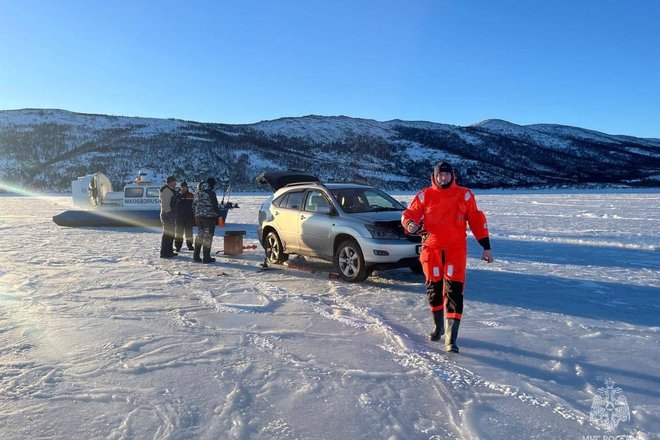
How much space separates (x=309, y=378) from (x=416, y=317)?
7.47ft

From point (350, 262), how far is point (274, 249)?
2339 millimetres

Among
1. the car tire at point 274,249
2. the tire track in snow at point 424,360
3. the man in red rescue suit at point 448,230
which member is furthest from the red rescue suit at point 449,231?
the car tire at point 274,249

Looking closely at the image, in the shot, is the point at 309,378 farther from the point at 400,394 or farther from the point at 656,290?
the point at 656,290

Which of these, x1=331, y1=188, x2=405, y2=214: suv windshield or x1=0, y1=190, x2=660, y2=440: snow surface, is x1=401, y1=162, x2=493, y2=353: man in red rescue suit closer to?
x1=0, y1=190, x2=660, y2=440: snow surface

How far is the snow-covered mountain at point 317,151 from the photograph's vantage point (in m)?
88.9

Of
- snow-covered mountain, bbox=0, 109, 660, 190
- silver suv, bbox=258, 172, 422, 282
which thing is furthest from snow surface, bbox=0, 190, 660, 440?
snow-covered mountain, bbox=0, 109, 660, 190

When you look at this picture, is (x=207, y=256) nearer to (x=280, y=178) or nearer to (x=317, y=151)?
(x=280, y=178)

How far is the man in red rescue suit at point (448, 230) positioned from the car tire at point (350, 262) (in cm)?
304

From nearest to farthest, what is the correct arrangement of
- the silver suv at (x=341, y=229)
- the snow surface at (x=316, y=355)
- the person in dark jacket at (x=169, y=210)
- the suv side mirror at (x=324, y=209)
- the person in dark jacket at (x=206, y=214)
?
the snow surface at (x=316, y=355)
the silver suv at (x=341, y=229)
the suv side mirror at (x=324, y=209)
the person in dark jacket at (x=206, y=214)
the person in dark jacket at (x=169, y=210)

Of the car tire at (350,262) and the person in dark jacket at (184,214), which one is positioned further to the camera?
the person in dark jacket at (184,214)

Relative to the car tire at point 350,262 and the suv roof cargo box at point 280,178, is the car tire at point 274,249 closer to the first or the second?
the car tire at point 350,262

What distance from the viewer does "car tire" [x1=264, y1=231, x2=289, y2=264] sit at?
9977mm

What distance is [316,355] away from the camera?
4.86m

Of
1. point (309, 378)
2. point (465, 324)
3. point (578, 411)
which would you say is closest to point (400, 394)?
point (309, 378)
